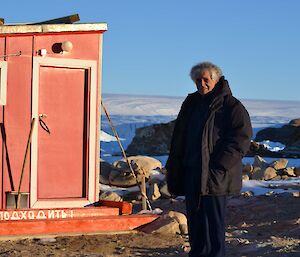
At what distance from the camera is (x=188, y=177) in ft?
22.7

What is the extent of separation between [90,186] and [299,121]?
116 feet

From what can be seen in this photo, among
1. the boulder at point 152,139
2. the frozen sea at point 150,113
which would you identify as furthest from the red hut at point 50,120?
the frozen sea at point 150,113

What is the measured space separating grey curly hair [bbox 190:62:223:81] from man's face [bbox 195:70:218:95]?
2 centimetres

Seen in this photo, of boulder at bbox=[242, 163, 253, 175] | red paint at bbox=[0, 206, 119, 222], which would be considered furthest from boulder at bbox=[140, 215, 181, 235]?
boulder at bbox=[242, 163, 253, 175]

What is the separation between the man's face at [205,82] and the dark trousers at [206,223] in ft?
2.65

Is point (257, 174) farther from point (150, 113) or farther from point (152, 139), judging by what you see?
point (150, 113)

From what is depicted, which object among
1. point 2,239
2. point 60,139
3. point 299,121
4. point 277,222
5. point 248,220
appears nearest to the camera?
point 2,239

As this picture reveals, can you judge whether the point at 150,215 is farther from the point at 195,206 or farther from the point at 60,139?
the point at 195,206

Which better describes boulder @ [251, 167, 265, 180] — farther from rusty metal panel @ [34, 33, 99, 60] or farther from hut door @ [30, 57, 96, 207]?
rusty metal panel @ [34, 33, 99, 60]

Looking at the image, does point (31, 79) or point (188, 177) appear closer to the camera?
point (188, 177)

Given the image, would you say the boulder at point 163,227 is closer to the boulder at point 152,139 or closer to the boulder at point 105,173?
the boulder at point 105,173

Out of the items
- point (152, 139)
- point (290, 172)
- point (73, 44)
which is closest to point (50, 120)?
point (73, 44)

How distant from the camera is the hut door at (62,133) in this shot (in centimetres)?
1035

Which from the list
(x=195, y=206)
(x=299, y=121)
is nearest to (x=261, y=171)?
(x=195, y=206)
